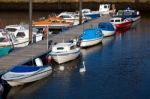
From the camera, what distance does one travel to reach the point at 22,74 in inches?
1448

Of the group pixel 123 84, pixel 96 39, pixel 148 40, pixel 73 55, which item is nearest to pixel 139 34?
pixel 148 40

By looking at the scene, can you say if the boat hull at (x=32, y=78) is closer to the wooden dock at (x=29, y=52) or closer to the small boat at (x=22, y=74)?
the small boat at (x=22, y=74)

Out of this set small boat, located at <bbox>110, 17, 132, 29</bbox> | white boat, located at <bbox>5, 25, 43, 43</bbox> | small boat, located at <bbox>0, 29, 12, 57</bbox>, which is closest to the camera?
small boat, located at <bbox>0, 29, 12, 57</bbox>

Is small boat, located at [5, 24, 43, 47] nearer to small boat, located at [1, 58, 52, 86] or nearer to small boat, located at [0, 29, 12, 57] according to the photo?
small boat, located at [0, 29, 12, 57]

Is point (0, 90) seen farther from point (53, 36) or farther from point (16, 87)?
point (53, 36)

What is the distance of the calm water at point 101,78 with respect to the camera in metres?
36.7

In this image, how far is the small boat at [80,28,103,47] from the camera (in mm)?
53969

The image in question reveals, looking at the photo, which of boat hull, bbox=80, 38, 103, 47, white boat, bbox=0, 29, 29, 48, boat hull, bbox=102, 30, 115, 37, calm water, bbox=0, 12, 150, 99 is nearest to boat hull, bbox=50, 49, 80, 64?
calm water, bbox=0, 12, 150, 99

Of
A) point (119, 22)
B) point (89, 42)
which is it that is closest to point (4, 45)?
point (89, 42)

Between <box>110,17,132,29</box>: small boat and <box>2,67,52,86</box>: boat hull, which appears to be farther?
<box>110,17,132,29</box>: small boat

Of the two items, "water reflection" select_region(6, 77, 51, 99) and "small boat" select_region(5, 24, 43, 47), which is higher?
"small boat" select_region(5, 24, 43, 47)

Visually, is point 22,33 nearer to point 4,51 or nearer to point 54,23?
point 4,51

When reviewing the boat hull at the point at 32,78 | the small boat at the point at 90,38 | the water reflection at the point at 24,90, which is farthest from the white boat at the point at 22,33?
the water reflection at the point at 24,90

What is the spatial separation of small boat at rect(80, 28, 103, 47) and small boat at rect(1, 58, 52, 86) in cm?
1520
